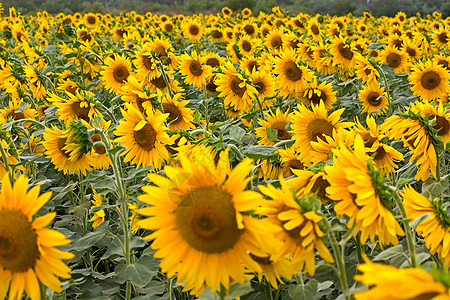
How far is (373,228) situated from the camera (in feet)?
4.95

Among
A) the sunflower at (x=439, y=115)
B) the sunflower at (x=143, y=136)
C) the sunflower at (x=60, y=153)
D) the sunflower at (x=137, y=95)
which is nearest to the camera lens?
the sunflower at (x=143, y=136)

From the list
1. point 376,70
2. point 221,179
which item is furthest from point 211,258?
point 376,70

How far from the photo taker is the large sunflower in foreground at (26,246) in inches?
55.3

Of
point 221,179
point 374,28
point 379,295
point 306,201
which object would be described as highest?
point 374,28

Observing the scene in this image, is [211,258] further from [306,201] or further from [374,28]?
[374,28]

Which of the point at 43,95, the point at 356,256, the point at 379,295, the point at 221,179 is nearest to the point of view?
the point at 379,295

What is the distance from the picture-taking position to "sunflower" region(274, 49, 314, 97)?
13.4 ft

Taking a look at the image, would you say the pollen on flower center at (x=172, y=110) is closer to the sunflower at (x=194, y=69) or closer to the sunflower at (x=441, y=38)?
the sunflower at (x=194, y=69)

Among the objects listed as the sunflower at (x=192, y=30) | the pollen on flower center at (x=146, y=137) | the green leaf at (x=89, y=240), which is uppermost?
the sunflower at (x=192, y=30)

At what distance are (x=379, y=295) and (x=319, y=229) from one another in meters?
0.52

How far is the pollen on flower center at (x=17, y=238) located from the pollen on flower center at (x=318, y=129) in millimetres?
1805

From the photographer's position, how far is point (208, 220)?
4.47ft

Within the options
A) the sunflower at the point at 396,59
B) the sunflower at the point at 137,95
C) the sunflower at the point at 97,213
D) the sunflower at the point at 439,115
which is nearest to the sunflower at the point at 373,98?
the sunflower at the point at 396,59

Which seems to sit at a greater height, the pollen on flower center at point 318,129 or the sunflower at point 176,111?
the sunflower at point 176,111
